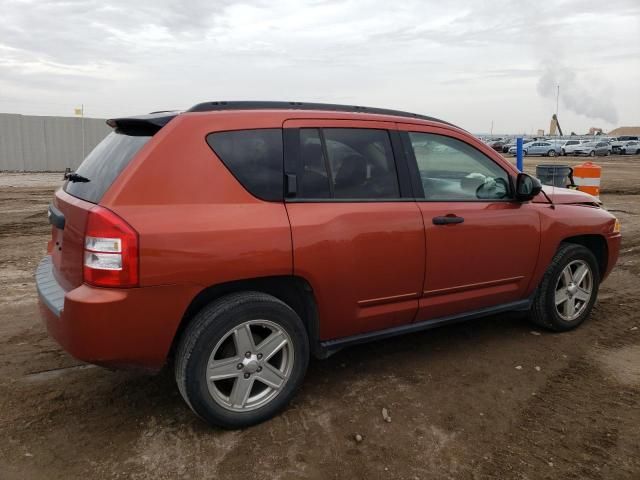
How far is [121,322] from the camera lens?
9.04 feet

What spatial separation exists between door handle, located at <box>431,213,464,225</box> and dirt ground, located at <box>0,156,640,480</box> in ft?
3.51

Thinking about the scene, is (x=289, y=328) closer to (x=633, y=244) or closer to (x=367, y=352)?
(x=367, y=352)

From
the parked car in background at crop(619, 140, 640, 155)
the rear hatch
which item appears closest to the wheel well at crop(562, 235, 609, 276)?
the rear hatch

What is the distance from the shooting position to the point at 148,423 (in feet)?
10.6

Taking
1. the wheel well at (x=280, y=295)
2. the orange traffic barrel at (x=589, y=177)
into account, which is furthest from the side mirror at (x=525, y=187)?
the orange traffic barrel at (x=589, y=177)

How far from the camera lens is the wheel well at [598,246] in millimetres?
4812

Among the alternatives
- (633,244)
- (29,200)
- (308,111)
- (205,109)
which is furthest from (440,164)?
(29,200)

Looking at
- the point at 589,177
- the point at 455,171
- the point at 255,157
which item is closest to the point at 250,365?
the point at 255,157

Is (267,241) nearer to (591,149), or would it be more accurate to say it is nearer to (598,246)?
(598,246)

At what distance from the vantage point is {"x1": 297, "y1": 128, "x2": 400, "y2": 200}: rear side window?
3328 mm

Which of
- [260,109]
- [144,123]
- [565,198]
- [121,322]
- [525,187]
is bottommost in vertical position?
[121,322]

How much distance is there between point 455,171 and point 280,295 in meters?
1.65

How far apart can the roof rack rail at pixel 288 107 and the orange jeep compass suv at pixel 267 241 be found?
0.06ft

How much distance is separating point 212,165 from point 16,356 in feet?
7.78
